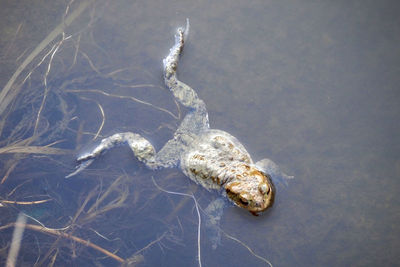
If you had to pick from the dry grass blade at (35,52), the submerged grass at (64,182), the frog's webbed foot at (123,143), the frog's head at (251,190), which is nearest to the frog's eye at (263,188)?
the frog's head at (251,190)

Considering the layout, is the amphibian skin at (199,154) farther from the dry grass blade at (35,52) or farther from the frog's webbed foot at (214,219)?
the dry grass blade at (35,52)

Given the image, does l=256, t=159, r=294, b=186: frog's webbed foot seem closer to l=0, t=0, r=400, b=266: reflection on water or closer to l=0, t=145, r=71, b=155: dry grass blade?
l=0, t=0, r=400, b=266: reflection on water

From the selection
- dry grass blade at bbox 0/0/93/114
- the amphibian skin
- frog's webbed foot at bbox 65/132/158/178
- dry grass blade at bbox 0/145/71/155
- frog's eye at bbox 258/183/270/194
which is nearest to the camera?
frog's eye at bbox 258/183/270/194

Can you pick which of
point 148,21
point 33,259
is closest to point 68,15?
point 148,21

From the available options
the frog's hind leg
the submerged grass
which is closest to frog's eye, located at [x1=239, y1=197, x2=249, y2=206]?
the submerged grass

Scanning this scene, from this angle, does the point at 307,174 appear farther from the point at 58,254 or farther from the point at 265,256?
the point at 58,254

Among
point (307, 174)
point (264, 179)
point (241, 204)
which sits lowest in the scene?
point (241, 204)
